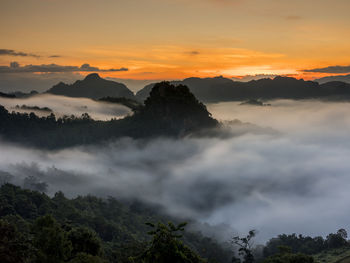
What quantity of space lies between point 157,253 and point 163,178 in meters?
158

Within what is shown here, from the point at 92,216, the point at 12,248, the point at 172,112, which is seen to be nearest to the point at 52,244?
the point at 12,248

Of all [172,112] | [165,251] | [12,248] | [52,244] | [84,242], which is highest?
[165,251]

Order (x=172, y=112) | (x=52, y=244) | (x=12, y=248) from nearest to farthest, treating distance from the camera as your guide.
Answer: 1. (x=12, y=248)
2. (x=52, y=244)
3. (x=172, y=112)

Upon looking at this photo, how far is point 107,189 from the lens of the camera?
149750 millimetres

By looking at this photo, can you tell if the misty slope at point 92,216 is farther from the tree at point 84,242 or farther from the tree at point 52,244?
the tree at point 52,244

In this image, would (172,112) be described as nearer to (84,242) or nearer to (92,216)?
(92,216)

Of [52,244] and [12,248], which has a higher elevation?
[12,248]

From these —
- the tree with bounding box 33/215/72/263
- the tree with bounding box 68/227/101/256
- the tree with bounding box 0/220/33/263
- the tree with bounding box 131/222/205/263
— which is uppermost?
the tree with bounding box 131/222/205/263

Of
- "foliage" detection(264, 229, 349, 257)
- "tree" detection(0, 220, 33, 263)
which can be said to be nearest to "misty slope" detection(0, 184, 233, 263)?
"foliage" detection(264, 229, 349, 257)

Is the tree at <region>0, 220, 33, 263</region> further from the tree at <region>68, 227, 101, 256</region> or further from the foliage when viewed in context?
the foliage

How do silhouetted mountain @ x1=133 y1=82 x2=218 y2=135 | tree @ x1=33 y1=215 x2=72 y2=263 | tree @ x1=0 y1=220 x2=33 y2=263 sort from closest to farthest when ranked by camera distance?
tree @ x1=0 y1=220 x2=33 y2=263
tree @ x1=33 y1=215 x2=72 y2=263
silhouetted mountain @ x1=133 y1=82 x2=218 y2=135

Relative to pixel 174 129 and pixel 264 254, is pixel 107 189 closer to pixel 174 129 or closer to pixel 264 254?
pixel 174 129

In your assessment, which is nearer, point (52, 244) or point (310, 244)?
point (52, 244)

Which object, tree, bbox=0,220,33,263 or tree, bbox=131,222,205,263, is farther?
tree, bbox=0,220,33,263
